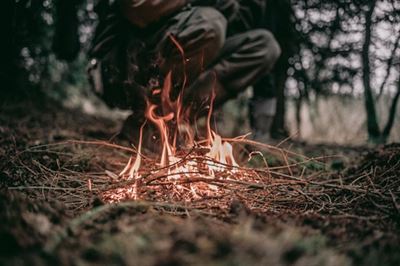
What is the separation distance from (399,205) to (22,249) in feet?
4.33

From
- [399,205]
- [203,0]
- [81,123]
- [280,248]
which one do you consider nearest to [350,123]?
[203,0]

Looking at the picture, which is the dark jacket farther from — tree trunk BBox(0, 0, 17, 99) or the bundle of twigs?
the bundle of twigs

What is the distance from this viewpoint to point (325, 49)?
4.20m

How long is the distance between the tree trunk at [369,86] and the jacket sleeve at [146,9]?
1.63 m

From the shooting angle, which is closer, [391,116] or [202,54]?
[202,54]

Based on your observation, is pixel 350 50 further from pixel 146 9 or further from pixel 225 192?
pixel 225 192

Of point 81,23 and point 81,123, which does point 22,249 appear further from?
point 81,23

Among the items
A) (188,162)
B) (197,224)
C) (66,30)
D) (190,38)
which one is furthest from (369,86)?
(197,224)

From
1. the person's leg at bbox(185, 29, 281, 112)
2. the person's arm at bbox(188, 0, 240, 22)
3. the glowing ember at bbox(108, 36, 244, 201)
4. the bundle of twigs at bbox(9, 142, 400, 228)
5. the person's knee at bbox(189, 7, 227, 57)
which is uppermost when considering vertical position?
the person's arm at bbox(188, 0, 240, 22)

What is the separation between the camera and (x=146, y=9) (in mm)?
2662

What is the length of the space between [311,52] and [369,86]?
766 millimetres

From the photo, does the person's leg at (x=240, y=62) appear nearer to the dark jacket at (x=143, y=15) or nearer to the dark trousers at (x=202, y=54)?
the dark trousers at (x=202, y=54)

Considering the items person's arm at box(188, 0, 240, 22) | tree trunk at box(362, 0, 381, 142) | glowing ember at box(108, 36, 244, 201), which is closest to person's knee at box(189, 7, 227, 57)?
person's arm at box(188, 0, 240, 22)

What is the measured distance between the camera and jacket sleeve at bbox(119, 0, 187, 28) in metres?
2.64
